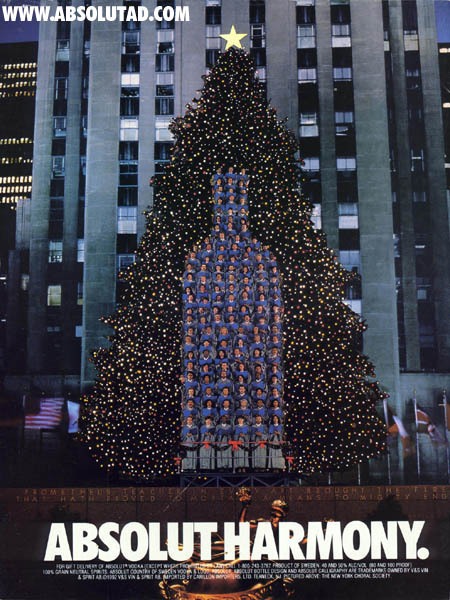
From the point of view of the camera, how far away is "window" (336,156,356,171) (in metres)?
20.6

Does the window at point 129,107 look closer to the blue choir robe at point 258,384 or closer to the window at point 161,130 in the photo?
the window at point 161,130

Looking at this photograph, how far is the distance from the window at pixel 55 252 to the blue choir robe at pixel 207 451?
10198mm

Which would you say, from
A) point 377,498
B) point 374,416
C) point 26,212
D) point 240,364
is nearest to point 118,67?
point 26,212

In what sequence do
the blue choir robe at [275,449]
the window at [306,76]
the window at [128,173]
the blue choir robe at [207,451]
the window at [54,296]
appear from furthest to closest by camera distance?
1. the window at [54,296]
2. the window at [306,76]
3. the window at [128,173]
4. the blue choir robe at [207,451]
5. the blue choir robe at [275,449]

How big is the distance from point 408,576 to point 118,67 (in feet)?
52.9

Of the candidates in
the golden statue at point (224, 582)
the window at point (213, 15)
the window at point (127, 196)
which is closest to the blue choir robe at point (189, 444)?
the golden statue at point (224, 582)

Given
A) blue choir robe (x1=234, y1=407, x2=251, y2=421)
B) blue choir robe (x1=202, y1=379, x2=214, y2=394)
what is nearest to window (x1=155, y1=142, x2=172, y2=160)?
blue choir robe (x1=202, y1=379, x2=214, y2=394)

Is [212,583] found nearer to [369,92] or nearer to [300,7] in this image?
[369,92]

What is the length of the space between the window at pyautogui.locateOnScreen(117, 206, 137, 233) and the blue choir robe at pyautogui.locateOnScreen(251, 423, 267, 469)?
9027mm

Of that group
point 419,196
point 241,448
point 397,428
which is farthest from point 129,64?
point 397,428

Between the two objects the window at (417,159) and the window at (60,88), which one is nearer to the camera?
the window at (417,159)

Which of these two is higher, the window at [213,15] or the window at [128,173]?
the window at [213,15]

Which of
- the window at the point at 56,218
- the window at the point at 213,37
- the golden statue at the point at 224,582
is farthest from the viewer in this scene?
the window at the point at 56,218

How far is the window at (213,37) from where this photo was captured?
2058 centimetres
